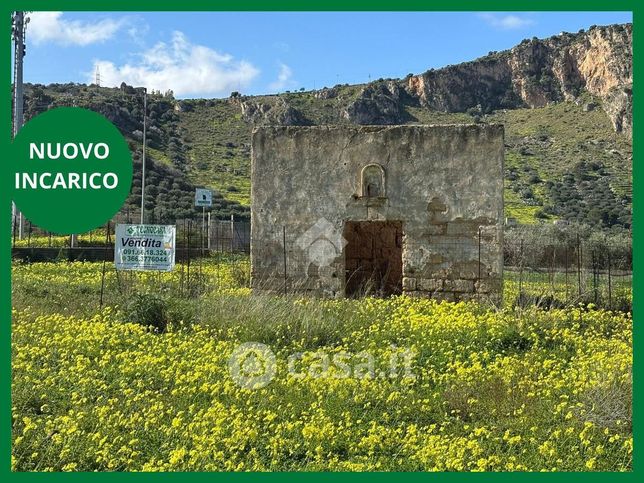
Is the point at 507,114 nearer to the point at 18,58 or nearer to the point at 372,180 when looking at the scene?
the point at 18,58

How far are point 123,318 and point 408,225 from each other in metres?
5.06

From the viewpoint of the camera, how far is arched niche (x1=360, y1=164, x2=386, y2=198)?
11.9m

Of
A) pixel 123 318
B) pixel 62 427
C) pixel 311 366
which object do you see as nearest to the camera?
pixel 62 427

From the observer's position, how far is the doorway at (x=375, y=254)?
1408 cm

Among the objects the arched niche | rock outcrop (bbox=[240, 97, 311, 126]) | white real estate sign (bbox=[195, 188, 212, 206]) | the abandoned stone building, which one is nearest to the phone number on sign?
the abandoned stone building

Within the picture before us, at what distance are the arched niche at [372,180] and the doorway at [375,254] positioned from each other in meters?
2.13

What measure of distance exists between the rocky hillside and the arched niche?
83.8 feet

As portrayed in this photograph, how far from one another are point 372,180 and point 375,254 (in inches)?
115

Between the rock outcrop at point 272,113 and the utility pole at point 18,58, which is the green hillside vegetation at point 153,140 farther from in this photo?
the utility pole at point 18,58

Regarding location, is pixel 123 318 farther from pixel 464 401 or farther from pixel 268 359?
pixel 464 401

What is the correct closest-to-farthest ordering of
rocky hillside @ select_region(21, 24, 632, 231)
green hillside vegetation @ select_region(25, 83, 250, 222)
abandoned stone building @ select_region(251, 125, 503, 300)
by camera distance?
abandoned stone building @ select_region(251, 125, 503, 300)
green hillside vegetation @ select_region(25, 83, 250, 222)
rocky hillside @ select_region(21, 24, 632, 231)

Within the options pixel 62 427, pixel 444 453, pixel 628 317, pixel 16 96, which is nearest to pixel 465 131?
pixel 628 317

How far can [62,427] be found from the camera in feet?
→ 18.0

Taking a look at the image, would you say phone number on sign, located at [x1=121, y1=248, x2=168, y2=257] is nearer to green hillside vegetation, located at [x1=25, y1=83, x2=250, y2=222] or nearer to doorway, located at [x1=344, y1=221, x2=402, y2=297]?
doorway, located at [x1=344, y1=221, x2=402, y2=297]
